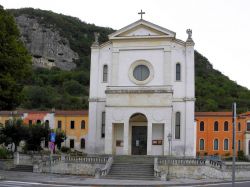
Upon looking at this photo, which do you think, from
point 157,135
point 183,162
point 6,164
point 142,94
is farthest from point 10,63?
point 157,135

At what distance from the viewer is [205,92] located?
106500 millimetres

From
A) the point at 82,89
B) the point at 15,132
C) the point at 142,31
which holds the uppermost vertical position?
the point at 82,89

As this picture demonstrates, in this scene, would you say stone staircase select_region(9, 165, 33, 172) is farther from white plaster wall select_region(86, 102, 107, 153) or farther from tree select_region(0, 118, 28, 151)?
tree select_region(0, 118, 28, 151)

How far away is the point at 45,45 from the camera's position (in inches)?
6624

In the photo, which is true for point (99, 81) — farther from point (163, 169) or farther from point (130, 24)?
point (163, 169)

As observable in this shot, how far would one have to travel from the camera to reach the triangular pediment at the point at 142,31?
131 feet

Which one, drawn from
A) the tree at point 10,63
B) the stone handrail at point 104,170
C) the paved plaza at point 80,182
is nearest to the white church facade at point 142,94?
the stone handrail at point 104,170

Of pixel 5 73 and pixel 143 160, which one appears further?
pixel 143 160

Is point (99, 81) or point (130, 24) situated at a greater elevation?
point (130, 24)

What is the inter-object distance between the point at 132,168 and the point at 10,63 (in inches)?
471

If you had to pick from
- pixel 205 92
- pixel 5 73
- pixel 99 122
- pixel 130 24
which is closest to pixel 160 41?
pixel 130 24

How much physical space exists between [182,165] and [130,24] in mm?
14372

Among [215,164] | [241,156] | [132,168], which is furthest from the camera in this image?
[241,156]

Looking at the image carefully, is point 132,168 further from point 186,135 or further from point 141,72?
point 141,72
